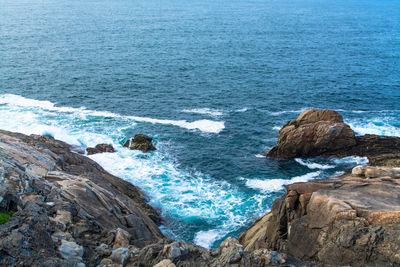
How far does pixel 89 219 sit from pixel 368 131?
48403mm

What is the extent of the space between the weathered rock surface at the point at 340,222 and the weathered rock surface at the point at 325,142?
2300cm

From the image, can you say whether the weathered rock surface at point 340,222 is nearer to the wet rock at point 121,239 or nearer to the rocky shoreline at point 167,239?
the rocky shoreline at point 167,239

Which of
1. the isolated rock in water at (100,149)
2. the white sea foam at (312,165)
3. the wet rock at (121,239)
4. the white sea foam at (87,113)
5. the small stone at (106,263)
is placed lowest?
the white sea foam at (312,165)

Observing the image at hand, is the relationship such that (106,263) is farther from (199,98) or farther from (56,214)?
(199,98)

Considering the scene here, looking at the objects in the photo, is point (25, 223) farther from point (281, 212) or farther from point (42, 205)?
point (281, 212)

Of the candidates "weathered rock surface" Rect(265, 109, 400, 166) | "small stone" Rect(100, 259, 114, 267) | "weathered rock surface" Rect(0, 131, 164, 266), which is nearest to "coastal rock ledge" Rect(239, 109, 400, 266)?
"weathered rock surface" Rect(0, 131, 164, 266)

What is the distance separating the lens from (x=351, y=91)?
7669 cm

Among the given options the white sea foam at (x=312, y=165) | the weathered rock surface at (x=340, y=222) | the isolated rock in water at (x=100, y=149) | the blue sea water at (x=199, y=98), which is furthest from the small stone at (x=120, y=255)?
the white sea foam at (x=312, y=165)

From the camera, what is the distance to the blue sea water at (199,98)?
46.5 m

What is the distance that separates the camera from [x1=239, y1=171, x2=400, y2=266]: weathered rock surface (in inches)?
839

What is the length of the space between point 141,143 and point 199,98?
22.7m

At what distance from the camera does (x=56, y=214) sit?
24344 millimetres

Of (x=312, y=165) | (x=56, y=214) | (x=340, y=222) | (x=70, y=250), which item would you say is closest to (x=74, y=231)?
(x=56, y=214)

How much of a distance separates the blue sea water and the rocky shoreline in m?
11.2
